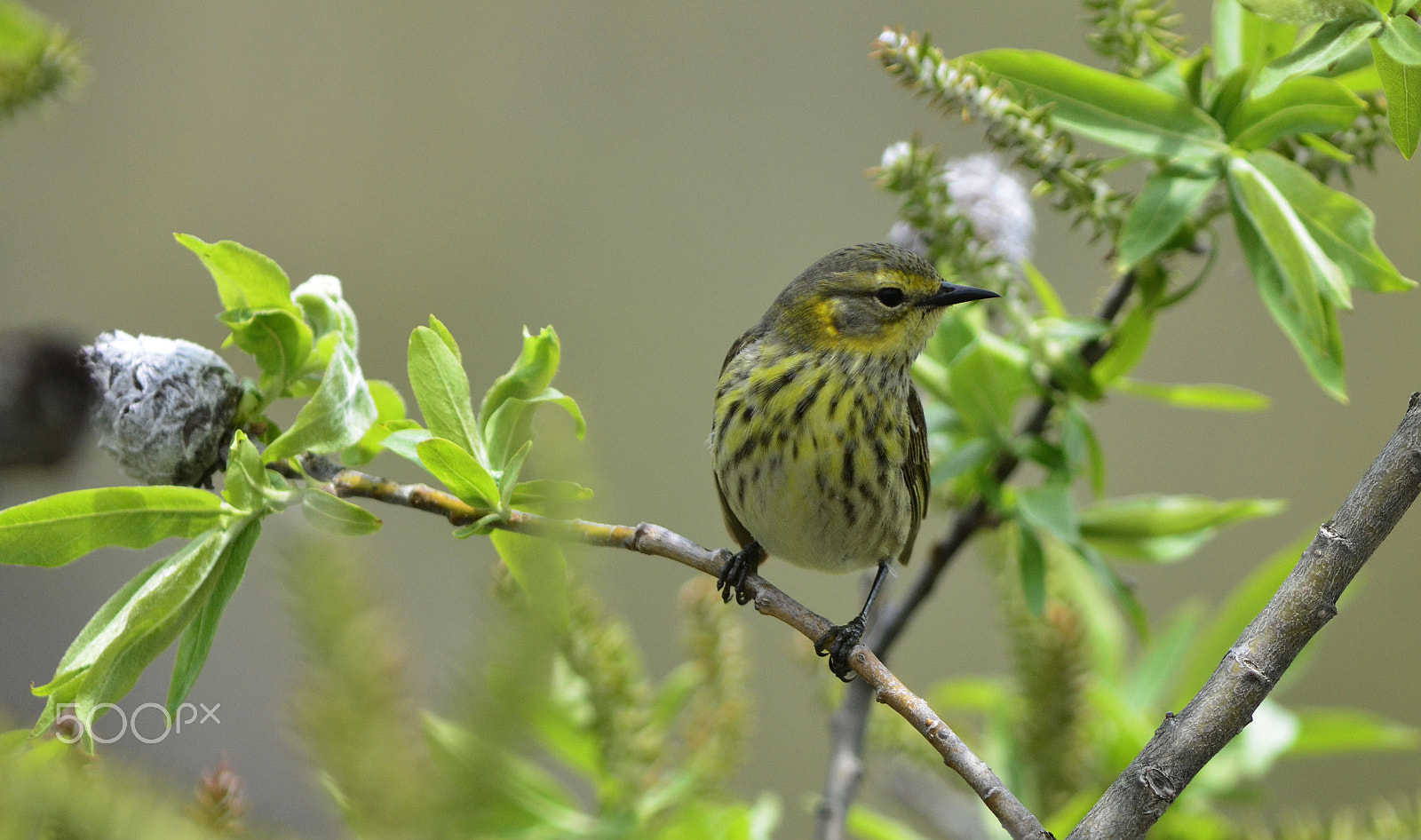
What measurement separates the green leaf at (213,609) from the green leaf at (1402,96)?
777 millimetres

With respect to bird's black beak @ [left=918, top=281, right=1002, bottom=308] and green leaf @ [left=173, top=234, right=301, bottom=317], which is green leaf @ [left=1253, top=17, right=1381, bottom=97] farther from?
green leaf @ [left=173, top=234, right=301, bottom=317]

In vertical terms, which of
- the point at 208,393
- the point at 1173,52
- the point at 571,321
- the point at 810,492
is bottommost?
the point at 571,321

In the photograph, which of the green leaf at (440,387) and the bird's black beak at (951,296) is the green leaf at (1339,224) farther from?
the green leaf at (440,387)

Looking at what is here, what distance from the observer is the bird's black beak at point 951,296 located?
3.74 ft

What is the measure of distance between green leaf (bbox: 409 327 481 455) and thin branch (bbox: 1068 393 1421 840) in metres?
0.47

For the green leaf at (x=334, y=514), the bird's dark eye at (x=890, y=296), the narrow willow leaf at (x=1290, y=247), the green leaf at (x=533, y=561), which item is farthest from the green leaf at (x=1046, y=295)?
the green leaf at (x=334, y=514)

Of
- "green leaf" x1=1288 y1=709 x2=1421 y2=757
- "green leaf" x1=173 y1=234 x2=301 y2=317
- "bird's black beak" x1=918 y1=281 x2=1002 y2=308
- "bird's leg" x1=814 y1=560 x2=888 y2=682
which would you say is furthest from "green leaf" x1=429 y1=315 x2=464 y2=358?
"green leaf" x1=1288 y1=709 x2=1421 y2=757

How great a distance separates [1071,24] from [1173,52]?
2.65 metres

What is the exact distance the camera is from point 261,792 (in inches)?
74.9

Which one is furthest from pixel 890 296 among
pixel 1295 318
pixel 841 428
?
pixel 1295 318

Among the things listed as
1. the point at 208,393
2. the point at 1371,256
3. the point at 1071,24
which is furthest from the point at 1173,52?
the point at 1071,24

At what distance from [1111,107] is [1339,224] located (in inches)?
8.1

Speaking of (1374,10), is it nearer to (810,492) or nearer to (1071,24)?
(810,492)

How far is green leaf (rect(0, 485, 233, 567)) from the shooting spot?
0.60 metres
